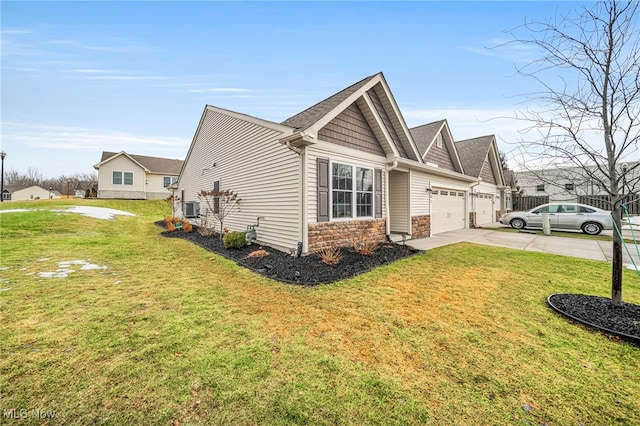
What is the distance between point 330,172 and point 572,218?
13.7m

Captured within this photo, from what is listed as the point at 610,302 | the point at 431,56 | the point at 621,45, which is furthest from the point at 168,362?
the point at 431,56

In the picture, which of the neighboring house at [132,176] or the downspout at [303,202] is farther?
the neighboring house at [132,176]

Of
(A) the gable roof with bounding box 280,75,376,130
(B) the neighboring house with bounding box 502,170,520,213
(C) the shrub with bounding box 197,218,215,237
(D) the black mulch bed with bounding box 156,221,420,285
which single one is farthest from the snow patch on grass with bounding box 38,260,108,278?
(B) the neighboring house with bounding box 502,170,520,213

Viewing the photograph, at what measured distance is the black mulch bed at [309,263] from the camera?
5.46m

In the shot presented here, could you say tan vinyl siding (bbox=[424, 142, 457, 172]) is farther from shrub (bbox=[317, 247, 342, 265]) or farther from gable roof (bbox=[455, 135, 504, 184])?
shrub (bbox=[317, 247, 342, 265])

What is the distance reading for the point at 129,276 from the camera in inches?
215

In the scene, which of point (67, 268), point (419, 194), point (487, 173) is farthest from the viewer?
point (487, 173)

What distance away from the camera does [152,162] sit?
97.5ft

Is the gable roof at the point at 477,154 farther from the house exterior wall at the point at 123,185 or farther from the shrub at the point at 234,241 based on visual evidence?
the house exterior wall at the point at 123,185

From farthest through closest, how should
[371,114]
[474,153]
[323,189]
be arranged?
[474,153] → [371,114] → [323,189]

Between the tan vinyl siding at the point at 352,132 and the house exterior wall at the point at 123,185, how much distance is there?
2861cm

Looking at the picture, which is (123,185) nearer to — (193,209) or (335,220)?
(193,209)

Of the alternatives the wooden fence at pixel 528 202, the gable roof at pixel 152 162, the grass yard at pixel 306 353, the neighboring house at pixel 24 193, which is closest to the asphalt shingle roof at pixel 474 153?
the wooden fence at pixel 528 202

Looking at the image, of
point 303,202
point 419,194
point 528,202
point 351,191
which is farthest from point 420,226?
point 528,202
